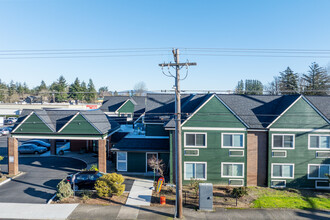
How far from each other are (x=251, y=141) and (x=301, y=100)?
17.9ft

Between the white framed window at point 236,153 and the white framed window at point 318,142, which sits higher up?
the white framed window at point 318,142

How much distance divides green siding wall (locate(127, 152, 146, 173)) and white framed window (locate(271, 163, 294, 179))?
11831 mm

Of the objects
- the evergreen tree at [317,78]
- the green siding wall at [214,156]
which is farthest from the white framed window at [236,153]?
the evergreen tree at [317,78]

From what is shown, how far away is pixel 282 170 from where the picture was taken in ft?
62.4

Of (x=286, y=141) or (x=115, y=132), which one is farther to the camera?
(x=115, y=132)

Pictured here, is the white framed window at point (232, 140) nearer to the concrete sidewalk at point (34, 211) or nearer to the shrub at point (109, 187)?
the shrub at point (109, 187)

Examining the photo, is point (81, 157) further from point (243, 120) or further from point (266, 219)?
point (266, 219)

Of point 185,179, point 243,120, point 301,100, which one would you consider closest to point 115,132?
point 185,179

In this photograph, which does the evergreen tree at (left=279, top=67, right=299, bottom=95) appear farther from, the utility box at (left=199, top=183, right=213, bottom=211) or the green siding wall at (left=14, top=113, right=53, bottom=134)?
the green siding wall at (left=14, top=113, right=53, bottom=134)

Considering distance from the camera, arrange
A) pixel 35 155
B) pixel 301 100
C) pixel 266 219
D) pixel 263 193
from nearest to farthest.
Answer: pixel 266 219, pixel 263 193, pixel 301 100, pixel 35 155

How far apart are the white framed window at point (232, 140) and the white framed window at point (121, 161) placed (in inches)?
382

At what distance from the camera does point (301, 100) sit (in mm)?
18891

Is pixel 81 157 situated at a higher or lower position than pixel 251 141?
lower

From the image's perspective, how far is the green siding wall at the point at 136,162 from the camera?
21969mm
